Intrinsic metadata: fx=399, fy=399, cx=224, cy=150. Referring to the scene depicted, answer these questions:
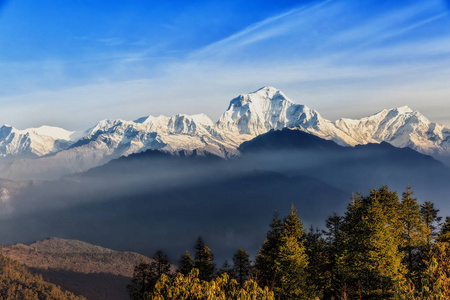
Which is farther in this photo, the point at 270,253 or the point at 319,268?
the point at 270,253

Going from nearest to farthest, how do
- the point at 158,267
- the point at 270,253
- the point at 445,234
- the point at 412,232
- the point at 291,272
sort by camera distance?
the point at 291,272 < the point at 445,234 < the point at 412,232 < the point at 270,253 < the point at 158,267

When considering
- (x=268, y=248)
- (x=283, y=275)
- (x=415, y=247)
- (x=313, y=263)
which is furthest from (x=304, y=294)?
(x=415, y=247)

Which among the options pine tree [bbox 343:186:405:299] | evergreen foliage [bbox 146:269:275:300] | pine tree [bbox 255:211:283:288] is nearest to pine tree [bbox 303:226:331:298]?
pine tree [bbox 255:211:283:288]

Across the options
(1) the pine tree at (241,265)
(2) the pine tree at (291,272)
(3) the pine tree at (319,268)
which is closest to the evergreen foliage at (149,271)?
(1) the pine tree at (241,265)

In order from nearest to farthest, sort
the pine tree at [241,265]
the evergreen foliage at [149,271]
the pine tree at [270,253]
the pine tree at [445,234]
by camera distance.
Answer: the pine tree at [445,234]
the pine tree at [270,253]
the evergreen foliage at [149,271]
the pine tree at [241,265]

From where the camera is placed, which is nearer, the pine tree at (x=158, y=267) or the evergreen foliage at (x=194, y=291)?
the evergreen foliage at (x=194, y=291)

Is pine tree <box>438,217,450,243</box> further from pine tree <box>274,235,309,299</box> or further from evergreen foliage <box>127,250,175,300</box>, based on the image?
evergreen foliage <box>127,250,175,300</box>

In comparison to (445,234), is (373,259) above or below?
below

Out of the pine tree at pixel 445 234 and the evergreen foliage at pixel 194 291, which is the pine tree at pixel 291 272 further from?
the evergreen foliage at pixel 194 291

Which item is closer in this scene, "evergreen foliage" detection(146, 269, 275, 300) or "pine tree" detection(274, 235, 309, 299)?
"evergreen foliage" detection(146, 269, 275, 300)

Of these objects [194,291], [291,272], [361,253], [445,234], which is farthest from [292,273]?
[194,291]

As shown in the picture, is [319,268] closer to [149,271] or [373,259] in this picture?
[373,259]

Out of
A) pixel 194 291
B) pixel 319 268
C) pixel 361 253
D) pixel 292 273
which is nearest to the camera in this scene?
pixel 194 291

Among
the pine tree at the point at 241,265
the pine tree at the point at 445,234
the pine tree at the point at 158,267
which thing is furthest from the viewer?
the pine tree at the point at 241,265
